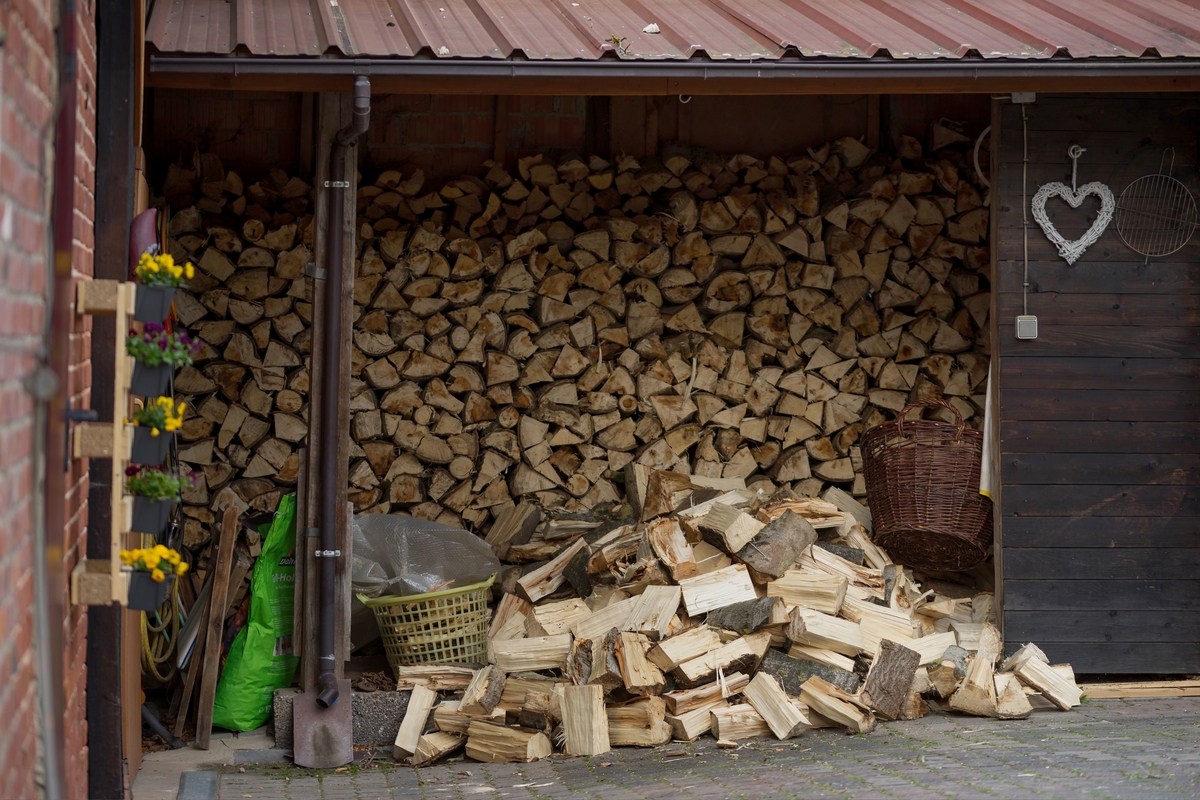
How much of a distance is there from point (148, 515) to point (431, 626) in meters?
2.16

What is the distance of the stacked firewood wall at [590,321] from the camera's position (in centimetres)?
571

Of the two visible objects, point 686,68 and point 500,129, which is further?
point 500,129

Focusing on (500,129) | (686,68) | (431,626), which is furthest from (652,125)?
(431,626)

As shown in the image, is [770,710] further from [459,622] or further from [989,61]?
[989,61]

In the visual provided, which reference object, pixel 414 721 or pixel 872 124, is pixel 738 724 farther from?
pixel 872 124

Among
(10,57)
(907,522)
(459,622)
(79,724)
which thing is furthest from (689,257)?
(10,57)

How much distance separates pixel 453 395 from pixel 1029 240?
287 cm

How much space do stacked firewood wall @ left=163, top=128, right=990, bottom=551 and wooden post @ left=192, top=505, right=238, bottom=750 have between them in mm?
815

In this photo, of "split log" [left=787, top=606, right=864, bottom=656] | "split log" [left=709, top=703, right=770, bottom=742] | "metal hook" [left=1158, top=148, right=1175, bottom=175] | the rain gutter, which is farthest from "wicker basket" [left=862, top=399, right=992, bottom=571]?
the rain gutter

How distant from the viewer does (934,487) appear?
514 centimetres

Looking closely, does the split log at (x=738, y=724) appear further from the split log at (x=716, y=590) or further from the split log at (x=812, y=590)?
the split log at (x=812, y=590)

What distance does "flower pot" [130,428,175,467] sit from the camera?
281 cm

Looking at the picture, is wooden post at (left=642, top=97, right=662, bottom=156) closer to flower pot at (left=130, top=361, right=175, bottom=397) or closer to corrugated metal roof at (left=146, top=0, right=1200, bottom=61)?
corrugated metal roof at (left=146, top=0, right=1200, bottom=61)

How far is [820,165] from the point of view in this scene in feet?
20.3
